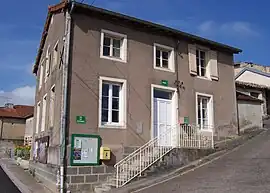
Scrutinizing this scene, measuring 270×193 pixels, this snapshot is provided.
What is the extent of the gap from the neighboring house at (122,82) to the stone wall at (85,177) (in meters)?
0.72

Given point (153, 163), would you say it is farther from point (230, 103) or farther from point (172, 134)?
point (230, 103)

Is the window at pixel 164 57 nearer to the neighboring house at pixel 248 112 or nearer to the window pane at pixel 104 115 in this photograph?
the window pane at pixel 104 115

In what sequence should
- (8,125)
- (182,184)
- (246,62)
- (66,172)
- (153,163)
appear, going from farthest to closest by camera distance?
(8,125)
(246,62)
(153,163)
(66,172)
(182,184)

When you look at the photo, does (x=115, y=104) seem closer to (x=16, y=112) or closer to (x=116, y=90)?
(x=116, y=90)

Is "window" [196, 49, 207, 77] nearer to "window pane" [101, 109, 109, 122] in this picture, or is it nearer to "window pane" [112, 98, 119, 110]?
"window pane" [112, 98, 119, 110]

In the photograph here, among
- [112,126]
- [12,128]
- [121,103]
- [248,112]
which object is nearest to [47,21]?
[121,103]

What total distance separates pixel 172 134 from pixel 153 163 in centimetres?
247

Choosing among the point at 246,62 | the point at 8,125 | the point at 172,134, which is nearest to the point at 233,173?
the point at 172,134

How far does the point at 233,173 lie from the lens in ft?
33.3

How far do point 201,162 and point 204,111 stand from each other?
3.62m

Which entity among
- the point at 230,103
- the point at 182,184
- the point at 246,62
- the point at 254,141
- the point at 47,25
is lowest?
the point at 182,184

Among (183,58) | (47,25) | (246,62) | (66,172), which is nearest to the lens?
(66,172)

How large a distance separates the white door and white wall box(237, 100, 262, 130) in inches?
217

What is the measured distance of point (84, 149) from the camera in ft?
35.6
